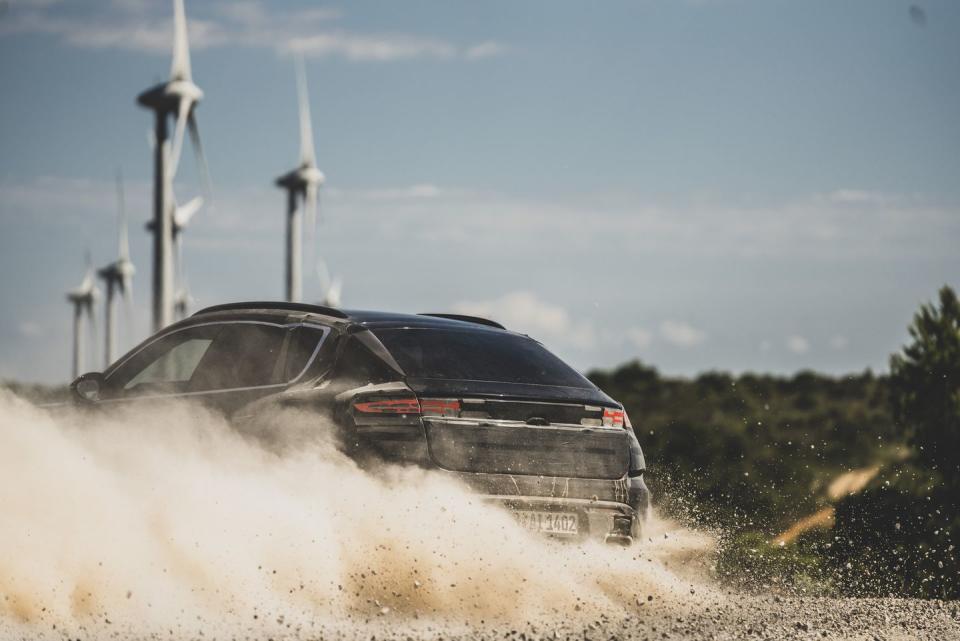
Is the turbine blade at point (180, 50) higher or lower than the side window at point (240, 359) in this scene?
higher

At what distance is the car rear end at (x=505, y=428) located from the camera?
7215mm

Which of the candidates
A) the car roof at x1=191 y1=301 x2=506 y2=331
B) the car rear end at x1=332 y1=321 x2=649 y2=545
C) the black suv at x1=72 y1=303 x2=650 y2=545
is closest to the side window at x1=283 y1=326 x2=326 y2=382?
the black suv at x1=72 y1=303 x2=650 y2=545

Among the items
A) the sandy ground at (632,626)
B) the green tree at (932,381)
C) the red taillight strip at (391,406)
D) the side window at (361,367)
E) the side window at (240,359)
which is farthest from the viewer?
the green tree at (932,381)

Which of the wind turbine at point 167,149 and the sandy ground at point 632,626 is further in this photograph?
the wind turbine at point 167,149

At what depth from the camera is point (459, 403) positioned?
7320mm

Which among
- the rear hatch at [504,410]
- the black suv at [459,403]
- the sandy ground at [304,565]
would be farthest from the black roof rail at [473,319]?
the sandy ground at [304,565]

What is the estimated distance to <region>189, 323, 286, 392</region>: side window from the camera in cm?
800

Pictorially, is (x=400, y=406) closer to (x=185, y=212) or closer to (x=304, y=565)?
(x=304, y=565)

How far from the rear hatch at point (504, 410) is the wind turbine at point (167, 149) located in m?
21.0

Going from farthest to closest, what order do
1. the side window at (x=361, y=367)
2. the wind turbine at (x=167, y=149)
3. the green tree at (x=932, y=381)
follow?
the wind turbine at (x=167, y=149) < the green tree at (x=932, y=381) < the side window at (x=361, y=367)

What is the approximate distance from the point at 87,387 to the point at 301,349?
2144mm

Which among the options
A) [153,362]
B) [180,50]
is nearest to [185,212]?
[180,50]

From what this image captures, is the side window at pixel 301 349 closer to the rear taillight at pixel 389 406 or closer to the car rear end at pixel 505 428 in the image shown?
the car rear end at pixel 505 428

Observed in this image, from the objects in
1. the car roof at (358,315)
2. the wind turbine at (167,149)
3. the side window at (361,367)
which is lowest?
the side window at (361,367)
